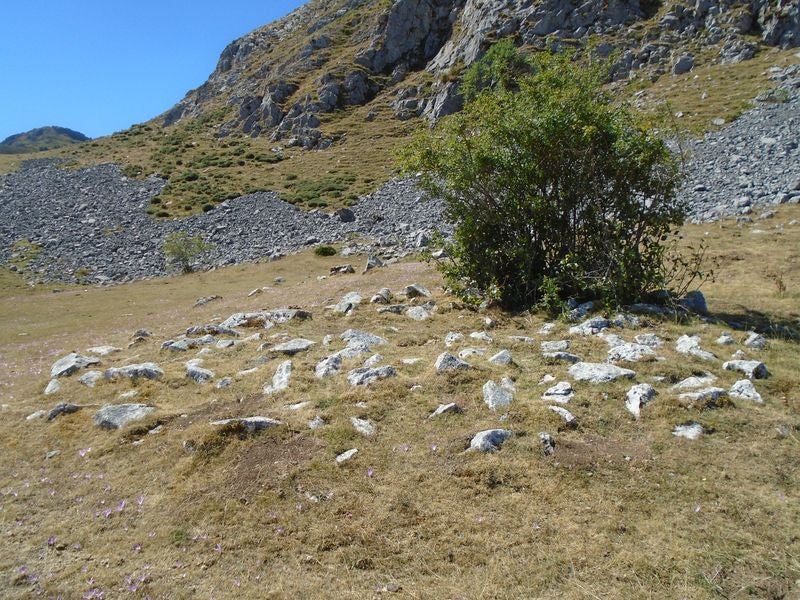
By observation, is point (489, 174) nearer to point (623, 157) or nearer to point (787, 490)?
point (623, 157)

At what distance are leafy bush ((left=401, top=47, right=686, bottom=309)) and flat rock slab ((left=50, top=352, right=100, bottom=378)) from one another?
33.0ft

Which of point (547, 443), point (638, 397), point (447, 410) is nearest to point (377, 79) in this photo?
point (447, 410)

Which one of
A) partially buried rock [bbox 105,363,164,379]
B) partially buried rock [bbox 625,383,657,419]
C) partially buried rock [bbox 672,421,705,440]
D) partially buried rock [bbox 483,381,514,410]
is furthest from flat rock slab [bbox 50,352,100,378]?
partially buried rock [bbox 672,421,705,440]

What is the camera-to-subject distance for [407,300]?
17.3 metres

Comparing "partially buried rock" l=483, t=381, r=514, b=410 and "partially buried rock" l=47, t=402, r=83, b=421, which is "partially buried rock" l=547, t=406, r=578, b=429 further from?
"partially buried rock" l=47, t=402, r=83, b=421

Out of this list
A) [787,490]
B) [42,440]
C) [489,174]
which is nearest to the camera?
[787,490]

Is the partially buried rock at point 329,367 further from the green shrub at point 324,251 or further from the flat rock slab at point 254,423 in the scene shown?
the green shrub at point 324,251

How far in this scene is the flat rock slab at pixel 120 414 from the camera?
386 inches

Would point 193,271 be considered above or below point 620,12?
below

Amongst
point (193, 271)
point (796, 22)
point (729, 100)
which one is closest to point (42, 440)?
point (193, 271)

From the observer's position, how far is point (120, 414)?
10.1 metres

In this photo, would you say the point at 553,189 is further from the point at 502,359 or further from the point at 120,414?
the point at 120,414

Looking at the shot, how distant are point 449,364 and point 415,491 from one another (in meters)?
3.41

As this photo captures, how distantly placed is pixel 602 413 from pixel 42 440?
9744 mm
